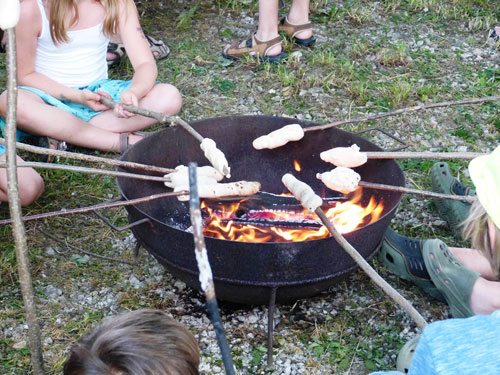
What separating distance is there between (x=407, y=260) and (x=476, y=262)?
0.28m

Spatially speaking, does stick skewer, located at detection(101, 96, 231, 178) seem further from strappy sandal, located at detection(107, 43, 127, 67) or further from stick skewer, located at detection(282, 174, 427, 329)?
strappy sandal, located at detection(107, 43, 127, 67)

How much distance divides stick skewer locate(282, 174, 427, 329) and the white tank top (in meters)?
1.55

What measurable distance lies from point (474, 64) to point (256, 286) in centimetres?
287

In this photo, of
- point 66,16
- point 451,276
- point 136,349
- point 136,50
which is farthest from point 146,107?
point 136,349

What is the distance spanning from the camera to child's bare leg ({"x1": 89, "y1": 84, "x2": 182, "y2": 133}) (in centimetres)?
328

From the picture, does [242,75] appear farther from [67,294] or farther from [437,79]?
[67,294]

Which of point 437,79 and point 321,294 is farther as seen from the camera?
point 437,79

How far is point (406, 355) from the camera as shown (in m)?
2.13

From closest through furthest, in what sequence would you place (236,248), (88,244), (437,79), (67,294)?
1. (236,248)
2. (67,294)
3. (88,244)
4. (437,79)

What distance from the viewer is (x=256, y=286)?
204 centimetres

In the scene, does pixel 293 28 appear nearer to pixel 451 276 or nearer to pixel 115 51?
pixel 115 51

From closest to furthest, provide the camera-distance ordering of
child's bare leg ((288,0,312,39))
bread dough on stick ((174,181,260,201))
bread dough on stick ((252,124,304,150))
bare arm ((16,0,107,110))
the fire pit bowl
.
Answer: the fire pit bowl, bread dough on stick ((174,181,260,201)), bread dough on stick ((252,124,304,150)), bare arm ((16,0,107,110)), child's bare leg ((288,0,312,39))

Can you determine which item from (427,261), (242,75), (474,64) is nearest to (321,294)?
(427,261)

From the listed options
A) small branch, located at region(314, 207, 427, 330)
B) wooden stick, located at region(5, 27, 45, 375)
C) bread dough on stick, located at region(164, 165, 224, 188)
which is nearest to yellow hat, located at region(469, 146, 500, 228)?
small branch, located at region(314, 207, 427, 330)
